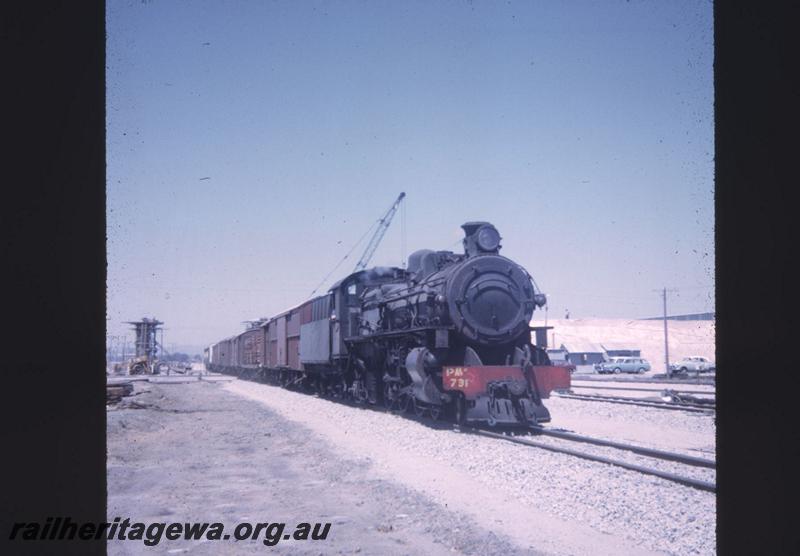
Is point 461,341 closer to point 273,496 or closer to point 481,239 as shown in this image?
point 481,239

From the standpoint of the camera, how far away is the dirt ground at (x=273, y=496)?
599 cm

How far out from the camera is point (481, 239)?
15.0 m

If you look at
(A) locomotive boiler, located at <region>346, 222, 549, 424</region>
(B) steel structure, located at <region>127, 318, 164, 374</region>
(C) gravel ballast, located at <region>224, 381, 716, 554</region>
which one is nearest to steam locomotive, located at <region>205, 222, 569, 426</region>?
(A) locomotive boiler, located at <region>346, 222, 549, 424</region>

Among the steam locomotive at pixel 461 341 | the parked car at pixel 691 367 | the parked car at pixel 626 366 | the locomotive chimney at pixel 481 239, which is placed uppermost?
the locomotive chimney at pixel 481 239

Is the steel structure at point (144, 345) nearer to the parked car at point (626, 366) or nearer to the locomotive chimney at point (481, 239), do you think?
the parked car at point (626, 366)

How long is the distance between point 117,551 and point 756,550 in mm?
5796

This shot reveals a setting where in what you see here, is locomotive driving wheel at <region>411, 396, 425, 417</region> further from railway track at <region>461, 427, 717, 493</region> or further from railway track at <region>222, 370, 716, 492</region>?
railway track at <region>461, 427, 717, 493</region>

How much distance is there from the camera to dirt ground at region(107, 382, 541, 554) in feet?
19.6

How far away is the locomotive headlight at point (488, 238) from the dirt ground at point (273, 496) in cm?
572

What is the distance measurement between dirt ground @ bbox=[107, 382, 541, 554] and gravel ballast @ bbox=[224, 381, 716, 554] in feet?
1.38

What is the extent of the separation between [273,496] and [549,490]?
11.1 ft

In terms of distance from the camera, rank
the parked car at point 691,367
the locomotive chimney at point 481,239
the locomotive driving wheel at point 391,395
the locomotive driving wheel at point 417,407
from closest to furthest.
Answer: the locomotive chimney at point 481,239 < the locomotive driving wheel at point 417,407 < the locomotive driving wheel at point 391,395 < the parked car at point 691,367

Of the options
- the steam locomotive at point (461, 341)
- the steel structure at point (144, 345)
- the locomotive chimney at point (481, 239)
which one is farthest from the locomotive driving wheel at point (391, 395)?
the steel structure at point (144, 345)
